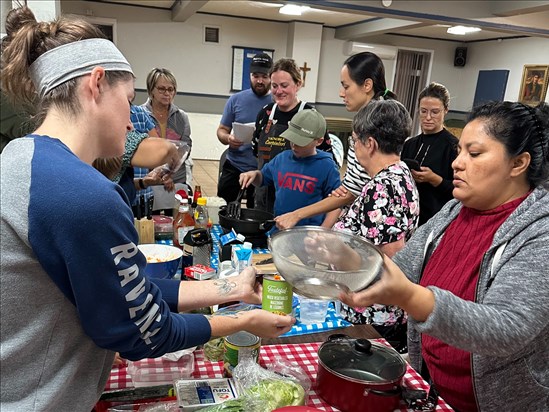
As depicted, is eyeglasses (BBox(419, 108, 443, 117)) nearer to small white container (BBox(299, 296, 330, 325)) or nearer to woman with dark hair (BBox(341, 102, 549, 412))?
woman with dark hair (BBox(341, 102, 549, 412))

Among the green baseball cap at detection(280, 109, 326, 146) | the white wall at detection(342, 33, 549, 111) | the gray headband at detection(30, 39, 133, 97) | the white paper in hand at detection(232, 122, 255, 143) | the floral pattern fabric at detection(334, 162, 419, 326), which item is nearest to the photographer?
the gray headband at detection(30, 39, 133, 97)

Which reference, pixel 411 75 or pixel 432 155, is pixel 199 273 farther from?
pixel 411 75

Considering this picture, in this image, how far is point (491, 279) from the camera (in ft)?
3.96

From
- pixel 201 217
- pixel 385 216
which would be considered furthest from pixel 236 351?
pixel 201 217

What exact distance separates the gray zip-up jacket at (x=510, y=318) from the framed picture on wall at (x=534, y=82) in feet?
26.0

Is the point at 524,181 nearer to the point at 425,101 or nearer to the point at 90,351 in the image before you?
the point at 90,351

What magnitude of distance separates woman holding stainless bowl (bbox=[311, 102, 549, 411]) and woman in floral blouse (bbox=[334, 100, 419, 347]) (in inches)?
12.6

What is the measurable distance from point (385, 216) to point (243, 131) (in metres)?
2.22

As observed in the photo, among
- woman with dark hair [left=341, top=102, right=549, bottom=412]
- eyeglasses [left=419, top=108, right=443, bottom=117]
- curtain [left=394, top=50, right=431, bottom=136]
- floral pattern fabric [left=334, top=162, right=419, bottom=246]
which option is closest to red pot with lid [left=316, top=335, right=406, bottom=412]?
woman with dark hair [left=341, top=102, right=549, bottom=412]

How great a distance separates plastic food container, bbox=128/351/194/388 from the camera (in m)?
1.14

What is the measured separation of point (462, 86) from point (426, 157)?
8413mm

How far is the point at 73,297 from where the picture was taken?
80 centimetres

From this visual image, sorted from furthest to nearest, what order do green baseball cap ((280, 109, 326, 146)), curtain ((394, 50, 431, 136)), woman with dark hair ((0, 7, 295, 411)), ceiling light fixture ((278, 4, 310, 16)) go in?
curtain ((394, 50, 431, 136)) < ceiling light fixture ((278, 4, 310, 16)) < green baseball cap ((280, 109, 326, 146)) < woman with dark hair ((0, 7, 295, 411))

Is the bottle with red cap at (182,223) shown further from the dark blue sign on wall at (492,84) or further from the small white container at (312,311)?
the dark blue sign on wall at (492,84)
